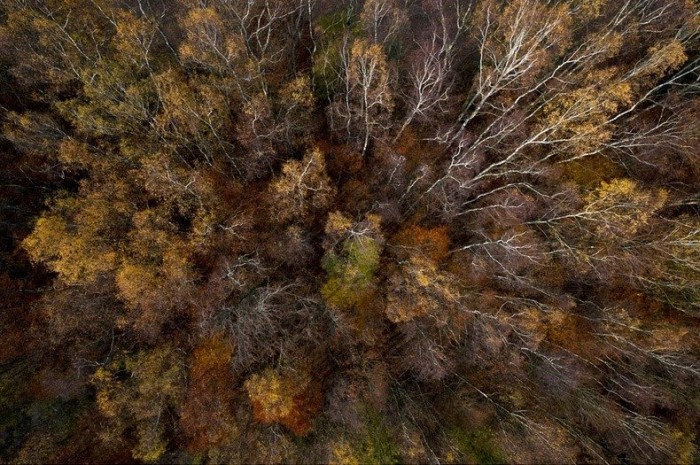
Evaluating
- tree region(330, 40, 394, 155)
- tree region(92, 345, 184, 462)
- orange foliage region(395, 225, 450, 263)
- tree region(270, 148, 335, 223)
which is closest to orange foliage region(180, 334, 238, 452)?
tree region(92, 345, 184, 462)

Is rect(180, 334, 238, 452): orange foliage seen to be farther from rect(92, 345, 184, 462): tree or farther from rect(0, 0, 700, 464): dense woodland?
rect(92, 345, 184, 462): tree

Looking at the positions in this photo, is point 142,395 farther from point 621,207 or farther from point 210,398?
point 621,207

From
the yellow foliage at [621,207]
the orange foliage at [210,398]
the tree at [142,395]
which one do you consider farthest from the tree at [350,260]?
the yellow foliage at [621,207]

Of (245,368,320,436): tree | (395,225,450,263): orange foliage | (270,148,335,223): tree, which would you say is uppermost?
(270,148,335,223): tree

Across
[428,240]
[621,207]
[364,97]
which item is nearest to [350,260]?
[428,240]

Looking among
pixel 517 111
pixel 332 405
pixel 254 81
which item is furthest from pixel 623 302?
pixel 254 81

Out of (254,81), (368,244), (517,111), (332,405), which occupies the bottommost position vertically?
(332,405)

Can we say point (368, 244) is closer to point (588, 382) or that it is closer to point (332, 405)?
point (332, 405)

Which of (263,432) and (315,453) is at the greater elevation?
(263,432)
